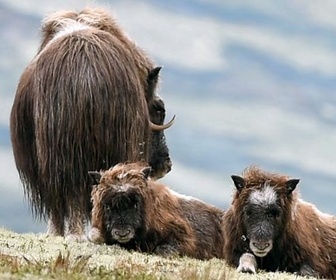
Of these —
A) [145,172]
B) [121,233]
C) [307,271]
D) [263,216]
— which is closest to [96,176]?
[145,172]

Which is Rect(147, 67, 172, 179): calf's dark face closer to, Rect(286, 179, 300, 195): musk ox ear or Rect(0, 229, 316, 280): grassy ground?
Rect(0, 229, 316, 280): grassy ground

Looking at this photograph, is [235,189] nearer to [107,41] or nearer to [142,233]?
[142,233]

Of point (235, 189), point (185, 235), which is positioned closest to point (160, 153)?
point (185, 235)

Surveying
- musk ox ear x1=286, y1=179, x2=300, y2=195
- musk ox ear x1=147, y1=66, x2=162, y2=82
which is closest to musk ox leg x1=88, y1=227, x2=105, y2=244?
musk ox ear x1=286, y1=179, x2=300, y2=195

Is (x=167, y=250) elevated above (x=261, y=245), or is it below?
below

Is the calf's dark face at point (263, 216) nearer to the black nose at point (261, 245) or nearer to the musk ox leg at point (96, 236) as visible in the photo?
the black nose at point (261, 245)

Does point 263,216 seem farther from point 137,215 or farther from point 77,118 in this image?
point 77,118

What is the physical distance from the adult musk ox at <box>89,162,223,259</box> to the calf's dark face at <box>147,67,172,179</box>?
252cm

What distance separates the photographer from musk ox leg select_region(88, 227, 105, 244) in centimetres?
894

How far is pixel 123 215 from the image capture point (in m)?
8.85

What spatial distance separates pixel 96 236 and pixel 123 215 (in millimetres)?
335

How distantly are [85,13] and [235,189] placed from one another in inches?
148

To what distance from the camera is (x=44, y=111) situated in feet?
33.0

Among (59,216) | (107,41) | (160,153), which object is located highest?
(107,41)
